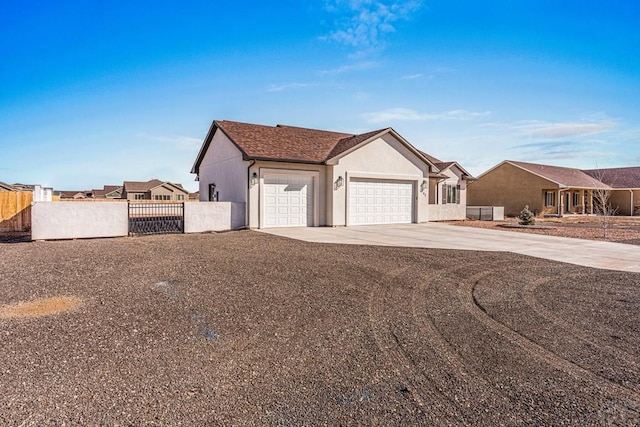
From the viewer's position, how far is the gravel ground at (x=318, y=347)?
9.61 feet

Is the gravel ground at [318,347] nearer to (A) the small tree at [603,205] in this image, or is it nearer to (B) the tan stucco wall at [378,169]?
(B) the tan stucco wall at [378,169]

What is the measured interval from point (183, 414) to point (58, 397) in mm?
1087

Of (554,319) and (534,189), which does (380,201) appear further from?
(534,189)

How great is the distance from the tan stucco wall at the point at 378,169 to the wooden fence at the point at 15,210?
530 inches

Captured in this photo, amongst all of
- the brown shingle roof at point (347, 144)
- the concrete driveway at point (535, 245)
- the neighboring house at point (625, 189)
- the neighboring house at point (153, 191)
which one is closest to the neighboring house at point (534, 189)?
the neighboring house at point (625, 189)

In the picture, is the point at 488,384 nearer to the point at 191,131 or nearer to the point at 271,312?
the point at 271,312

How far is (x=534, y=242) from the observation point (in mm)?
13188

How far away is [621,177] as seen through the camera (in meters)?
39.2

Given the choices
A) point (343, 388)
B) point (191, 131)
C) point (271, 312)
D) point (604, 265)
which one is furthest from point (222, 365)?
point (191, 131)

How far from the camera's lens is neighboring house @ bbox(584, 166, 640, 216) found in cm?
3675

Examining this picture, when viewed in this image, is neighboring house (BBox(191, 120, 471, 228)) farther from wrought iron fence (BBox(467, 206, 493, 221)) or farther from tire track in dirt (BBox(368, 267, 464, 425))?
tire track in dirt (BBox(368, 267, 464, 425))

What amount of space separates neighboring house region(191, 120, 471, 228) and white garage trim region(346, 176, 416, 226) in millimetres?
49

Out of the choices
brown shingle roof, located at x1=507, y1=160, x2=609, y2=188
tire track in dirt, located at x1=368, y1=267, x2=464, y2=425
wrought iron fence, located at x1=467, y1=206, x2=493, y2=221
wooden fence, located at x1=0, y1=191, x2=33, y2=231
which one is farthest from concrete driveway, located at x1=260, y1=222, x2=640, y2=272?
brown shingle roof, located at x1=507, y1=160, x2=609, y2=188

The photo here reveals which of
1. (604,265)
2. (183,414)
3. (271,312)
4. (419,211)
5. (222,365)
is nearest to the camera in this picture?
(183,414)
